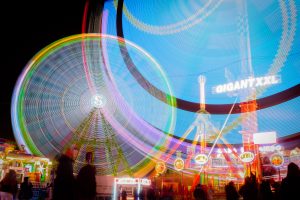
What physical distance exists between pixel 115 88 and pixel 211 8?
13480mm

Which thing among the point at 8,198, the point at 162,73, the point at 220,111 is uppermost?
the point at 220,111

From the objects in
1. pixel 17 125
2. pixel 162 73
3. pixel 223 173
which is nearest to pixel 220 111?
pixel 223 173

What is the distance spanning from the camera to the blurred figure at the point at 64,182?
→ 4.98 m

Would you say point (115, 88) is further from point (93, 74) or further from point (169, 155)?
point (169, 155)

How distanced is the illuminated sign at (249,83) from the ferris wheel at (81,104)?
16053 mm

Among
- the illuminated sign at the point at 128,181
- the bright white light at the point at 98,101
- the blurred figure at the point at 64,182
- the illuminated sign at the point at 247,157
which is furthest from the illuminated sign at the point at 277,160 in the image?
the blurred figure at the point at 64,182

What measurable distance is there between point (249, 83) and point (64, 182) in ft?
100

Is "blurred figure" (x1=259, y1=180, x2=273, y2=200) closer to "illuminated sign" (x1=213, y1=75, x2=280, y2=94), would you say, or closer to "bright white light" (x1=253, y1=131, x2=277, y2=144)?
"bright white light" (x1=253, y1=131, x2=277, y2=144)

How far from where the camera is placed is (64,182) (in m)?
5.07

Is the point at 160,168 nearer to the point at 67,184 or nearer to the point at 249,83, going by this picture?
the point at 249,83

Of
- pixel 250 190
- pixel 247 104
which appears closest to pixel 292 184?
pixel 250 190

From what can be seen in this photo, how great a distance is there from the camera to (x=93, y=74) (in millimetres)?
19188

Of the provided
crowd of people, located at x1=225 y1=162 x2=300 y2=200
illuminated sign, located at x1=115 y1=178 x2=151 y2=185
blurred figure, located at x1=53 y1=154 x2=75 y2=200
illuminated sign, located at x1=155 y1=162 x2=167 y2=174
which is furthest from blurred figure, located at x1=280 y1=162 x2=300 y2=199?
illuminated sign, located at x1=155 y1=162 x2=167 y2=174

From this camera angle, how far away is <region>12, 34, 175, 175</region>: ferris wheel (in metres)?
18.4
